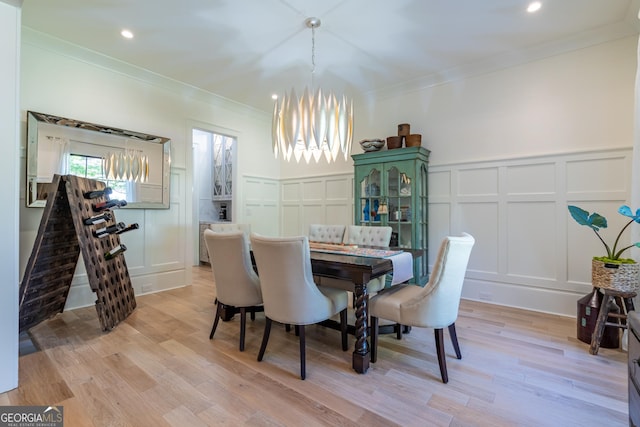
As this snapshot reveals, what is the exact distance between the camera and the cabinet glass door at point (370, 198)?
4.22m

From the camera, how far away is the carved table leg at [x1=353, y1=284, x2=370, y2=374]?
6.58ft

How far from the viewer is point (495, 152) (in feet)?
11.7

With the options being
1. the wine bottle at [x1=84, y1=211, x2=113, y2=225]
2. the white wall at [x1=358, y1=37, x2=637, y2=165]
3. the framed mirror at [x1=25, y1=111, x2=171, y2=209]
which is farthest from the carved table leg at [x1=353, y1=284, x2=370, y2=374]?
the framed mirror at [x1=25, y1=111, x2=171, y2=209]

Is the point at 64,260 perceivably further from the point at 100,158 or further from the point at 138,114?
the point at 138,114

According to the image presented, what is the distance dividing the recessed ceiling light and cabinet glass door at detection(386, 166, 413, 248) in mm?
1982

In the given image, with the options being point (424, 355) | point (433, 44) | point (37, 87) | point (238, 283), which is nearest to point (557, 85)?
point (433, 44)

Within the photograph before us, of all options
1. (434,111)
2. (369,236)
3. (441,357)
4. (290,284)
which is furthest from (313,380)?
(434,111)

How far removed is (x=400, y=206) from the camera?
13.2ft

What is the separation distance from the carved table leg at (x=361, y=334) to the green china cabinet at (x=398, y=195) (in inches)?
75.9

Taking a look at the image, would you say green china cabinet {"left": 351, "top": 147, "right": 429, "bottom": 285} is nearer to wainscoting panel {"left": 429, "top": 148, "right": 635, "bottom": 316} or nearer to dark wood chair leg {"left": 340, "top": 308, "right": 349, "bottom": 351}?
wainscoting panel {"left": 429, "top": 148, "right": 635, "bottom": 316}

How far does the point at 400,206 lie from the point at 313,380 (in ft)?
8.82

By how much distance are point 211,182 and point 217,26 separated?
13.0 feet

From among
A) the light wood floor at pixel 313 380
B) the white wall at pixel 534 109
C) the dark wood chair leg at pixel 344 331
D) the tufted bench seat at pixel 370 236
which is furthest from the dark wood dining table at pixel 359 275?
the white wall at pixel 534 109

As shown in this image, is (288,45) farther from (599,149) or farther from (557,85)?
(599,149)
